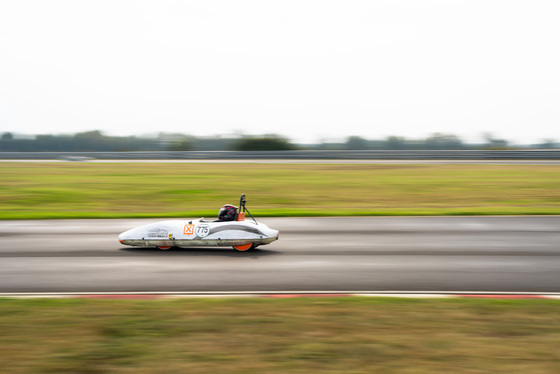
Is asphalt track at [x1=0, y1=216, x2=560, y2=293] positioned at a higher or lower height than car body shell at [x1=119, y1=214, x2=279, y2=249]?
lower

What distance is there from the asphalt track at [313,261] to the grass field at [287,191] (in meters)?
3.18

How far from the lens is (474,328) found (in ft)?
18.4

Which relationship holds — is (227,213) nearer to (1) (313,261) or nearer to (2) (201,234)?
(2) (201,234)

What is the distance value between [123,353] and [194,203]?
47.2 feet

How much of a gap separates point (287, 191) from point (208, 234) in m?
11.6

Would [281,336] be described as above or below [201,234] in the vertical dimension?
below

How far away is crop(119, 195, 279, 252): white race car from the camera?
10.1 m

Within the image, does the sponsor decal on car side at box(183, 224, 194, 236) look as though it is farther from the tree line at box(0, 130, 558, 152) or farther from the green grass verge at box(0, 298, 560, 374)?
the tree line at box(0, 130, 558, 152)

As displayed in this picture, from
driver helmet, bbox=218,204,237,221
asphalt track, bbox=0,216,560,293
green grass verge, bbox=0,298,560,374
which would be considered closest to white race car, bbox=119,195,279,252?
driver helmet, bbox=218,204,237,221

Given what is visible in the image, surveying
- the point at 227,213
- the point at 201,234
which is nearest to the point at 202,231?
the point at 201,234

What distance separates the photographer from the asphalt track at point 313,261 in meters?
7.88

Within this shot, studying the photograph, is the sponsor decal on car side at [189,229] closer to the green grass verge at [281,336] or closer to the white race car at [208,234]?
the white race car at [208,234]

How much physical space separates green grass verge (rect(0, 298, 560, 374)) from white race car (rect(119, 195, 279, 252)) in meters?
3.30

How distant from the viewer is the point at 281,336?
Result: 5.41 m
